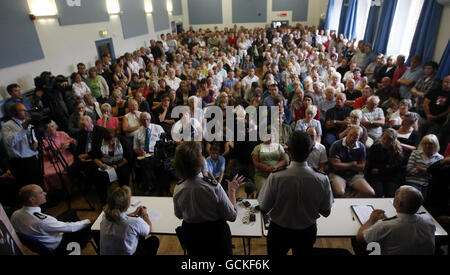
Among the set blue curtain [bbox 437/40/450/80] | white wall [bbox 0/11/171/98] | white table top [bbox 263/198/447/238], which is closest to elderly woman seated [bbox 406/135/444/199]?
white table top [bbox 263/198/447/238]

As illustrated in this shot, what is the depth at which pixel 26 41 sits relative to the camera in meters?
5.23

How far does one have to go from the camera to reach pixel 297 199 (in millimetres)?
1652

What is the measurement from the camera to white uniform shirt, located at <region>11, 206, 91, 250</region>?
2053mm

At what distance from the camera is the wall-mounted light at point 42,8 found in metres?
5.36

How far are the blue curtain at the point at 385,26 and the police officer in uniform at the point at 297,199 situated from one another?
6792 millimetres

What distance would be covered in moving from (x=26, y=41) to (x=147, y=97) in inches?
111

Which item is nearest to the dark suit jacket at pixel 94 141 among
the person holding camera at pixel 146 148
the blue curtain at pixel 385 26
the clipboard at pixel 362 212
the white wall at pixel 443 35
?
the person holding camera at pixel 146 148

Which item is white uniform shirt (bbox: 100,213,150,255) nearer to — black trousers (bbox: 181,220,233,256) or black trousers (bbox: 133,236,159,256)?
black trousers (bbox: 133,236,159,256)

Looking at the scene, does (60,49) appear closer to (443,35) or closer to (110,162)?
(110,162)

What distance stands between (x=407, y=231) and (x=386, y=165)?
5.04 feet

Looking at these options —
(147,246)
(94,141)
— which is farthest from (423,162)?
(94,141)
